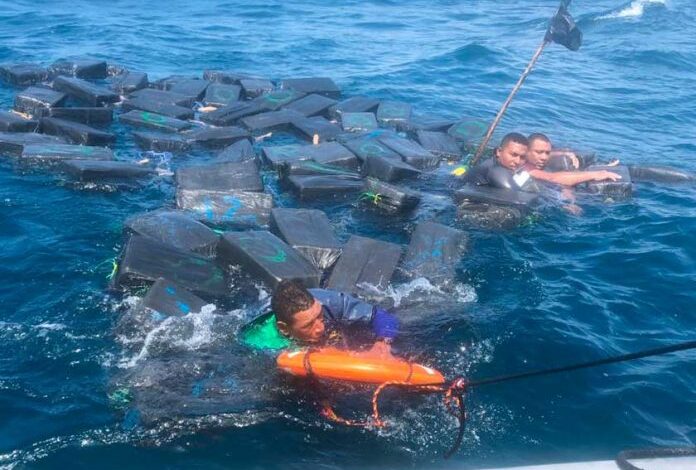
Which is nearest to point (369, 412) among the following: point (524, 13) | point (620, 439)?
point (620, 439)

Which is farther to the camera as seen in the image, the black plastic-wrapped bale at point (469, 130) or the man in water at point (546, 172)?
the black plastic-wrapped bale at point (469, 130)

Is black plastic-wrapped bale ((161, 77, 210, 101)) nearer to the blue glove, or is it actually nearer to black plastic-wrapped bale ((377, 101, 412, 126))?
black plastic-wrapped bale ((377, 101, 412, 126))

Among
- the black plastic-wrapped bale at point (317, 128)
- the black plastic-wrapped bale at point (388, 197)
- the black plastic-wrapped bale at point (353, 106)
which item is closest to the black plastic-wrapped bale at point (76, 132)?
the black plastic-wrapped bale at point (317, 128)

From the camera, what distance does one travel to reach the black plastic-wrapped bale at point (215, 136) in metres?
10.7

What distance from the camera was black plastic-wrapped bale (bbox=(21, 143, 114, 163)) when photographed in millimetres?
9094

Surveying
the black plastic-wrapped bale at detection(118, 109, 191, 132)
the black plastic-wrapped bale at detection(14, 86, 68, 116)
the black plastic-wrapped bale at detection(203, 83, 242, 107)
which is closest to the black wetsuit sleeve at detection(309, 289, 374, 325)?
the black plastic-wrapped bale at detection(118, 109, 191, 132)

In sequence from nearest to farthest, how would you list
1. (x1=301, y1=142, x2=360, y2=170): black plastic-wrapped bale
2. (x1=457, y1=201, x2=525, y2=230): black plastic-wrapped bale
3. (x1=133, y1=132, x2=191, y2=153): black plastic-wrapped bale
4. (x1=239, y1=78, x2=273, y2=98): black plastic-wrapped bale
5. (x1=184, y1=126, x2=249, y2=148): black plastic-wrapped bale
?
(x1=457, y1=201, x2=525, y2=230): black plastic-wrapped bale → (x1=301, y1=142, x2=360, y2=170): black plastic-wrapped bale → (x1=133, y1=132, x2=191, y2=153): black plastic-wrapped bale → (x1=184, y1=126, x2=249, y2=148): black plastic-wrapped bale → (x1=239, y1=78, x2=273, y2=98): black plastic-wrapped bale

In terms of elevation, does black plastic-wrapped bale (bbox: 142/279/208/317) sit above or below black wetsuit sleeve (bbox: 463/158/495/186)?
below

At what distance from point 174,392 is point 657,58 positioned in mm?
18396

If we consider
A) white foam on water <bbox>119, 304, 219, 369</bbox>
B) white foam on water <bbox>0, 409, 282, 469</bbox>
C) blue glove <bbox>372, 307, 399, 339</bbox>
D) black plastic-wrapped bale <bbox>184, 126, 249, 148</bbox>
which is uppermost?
blue glove <bbox>372, 307, 399, 339</bbox>

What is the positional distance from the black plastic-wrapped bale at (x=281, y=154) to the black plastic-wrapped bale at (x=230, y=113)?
221 centimetres

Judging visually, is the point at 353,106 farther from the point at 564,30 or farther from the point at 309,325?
the point at 309,325

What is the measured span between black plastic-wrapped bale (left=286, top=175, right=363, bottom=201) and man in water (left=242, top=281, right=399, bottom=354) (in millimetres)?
3586

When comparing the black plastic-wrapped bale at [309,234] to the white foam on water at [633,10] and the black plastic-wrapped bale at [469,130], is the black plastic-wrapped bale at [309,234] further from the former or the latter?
the white foam on water at [633,10]
